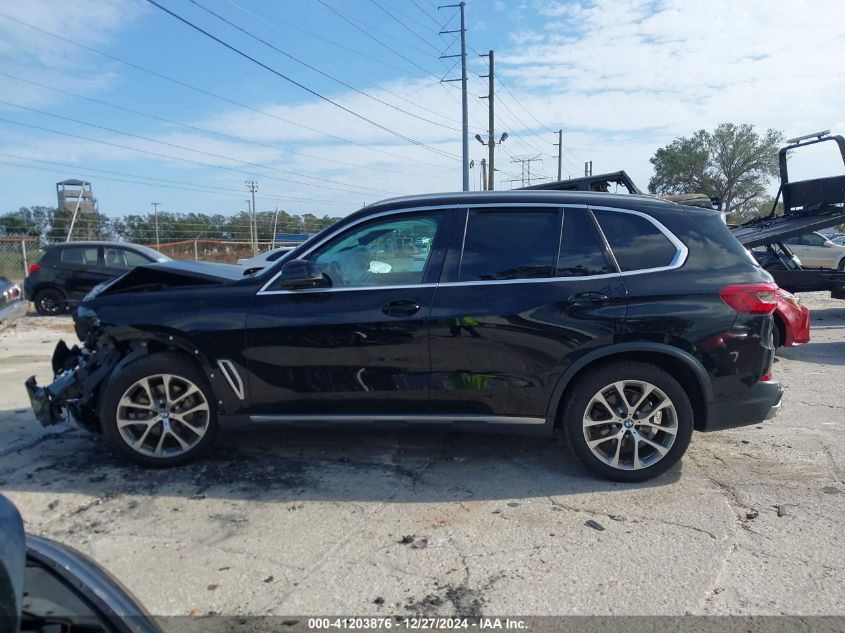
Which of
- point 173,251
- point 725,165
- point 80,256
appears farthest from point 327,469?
point 725,165

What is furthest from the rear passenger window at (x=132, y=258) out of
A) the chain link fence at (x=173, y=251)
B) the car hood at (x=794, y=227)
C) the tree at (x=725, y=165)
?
the tree at (x=725, y=165)

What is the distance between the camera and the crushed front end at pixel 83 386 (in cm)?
427

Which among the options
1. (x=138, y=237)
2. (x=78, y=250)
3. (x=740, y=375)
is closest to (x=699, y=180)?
(x=138, y=237)

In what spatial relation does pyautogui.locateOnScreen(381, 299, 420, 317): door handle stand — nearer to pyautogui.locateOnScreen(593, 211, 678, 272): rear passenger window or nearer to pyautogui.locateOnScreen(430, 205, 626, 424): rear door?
pyautogui.locateOnScreen(430, 205, 626, 424): rear door

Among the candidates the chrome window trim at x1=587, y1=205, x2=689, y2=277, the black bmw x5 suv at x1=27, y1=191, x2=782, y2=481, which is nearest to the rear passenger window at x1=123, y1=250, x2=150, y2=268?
→ the black bmw x5 suv at x1=27, y1=191, x2=782, y2=481

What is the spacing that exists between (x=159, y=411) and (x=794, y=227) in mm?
10450

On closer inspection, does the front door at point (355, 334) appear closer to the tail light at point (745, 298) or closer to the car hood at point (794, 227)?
the tail light at point (745, 298)

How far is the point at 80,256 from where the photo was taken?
1306 cm

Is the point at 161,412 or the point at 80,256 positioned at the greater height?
the point at 80,256

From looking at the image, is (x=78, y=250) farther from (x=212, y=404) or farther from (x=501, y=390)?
(x=501, y=390)

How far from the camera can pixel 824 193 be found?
35.2 ft

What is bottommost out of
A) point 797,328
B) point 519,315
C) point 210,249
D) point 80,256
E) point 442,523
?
point 442,523

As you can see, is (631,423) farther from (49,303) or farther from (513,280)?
(49,303)

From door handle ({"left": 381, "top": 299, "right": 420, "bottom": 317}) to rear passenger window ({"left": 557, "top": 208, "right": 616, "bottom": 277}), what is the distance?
959mm
